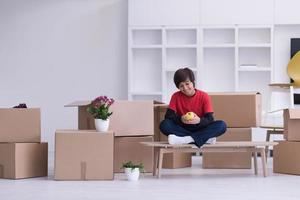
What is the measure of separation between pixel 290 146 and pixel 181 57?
3256mm

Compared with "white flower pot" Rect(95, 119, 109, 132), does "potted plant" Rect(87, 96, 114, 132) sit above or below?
above

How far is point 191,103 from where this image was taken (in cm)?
463

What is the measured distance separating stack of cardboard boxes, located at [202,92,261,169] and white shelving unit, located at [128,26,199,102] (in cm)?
258

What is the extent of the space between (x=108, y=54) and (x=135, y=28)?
575 millimetres

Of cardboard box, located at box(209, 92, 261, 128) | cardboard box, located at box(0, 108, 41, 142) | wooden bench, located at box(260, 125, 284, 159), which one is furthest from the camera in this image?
wooden bench, located at box(260, 125, 284, 159)

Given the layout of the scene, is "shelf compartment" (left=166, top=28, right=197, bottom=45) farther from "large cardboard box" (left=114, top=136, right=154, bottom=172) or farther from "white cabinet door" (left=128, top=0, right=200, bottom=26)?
"large cardboard box" (left=114, top=136, right=154, bottom=172)

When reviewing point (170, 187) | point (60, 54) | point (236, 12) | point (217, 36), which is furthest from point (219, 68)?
point (170, 187)

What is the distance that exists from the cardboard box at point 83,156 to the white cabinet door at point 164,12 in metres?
3.48

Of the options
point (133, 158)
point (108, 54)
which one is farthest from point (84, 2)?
point (133, 158)

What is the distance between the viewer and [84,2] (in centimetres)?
804

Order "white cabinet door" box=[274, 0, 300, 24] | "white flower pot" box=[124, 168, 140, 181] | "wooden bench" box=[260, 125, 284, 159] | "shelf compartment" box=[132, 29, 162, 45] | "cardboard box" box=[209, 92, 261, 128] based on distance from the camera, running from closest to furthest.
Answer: "white flower pot" box=[124, 168, 140, 181]
"cardboard box" box=[209, 92, 261, 128]
"wooden bench" box=[260, 125, 284, 159]
"white cabinet door" box=[274, 0, 300, 24]
"shelf compartment" box=[132, 29, 162, 45]

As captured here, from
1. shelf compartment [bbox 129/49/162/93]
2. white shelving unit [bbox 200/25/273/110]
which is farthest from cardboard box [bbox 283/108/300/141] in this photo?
shelf compartment [bbox 129/49/162/93]

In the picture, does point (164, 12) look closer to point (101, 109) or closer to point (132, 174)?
point (101, 109)

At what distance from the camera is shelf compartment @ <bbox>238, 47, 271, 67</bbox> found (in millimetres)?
7645
